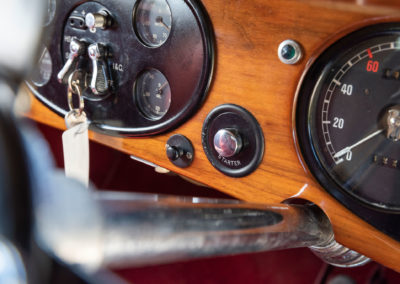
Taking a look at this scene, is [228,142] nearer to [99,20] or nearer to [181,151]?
[181,151]

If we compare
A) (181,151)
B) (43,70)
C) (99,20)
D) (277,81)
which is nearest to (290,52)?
(277,81)

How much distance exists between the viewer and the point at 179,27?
50.0 inches

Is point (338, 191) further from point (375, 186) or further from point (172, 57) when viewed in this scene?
point (172, 57)

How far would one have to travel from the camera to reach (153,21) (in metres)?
1.34

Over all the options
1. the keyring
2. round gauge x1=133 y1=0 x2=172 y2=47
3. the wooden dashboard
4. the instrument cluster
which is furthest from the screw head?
the keyring

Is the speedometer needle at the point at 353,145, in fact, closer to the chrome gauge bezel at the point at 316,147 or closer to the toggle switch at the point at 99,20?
the chrome gauge bezel at the point at 316,147

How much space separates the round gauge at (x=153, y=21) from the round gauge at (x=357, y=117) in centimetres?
43

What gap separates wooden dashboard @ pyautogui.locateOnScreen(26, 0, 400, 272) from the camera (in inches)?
39.6

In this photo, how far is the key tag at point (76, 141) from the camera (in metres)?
1.30

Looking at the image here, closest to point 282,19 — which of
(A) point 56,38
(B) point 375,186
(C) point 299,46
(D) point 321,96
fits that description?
(C) point 299,46

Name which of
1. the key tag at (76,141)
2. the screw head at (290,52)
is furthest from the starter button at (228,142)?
the key tag at (76,141)

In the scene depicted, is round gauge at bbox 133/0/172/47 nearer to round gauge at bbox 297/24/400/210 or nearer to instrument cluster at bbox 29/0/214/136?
instrument cluster at bbox 29/0/214/136

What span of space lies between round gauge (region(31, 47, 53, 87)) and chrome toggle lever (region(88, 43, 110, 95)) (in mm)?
262

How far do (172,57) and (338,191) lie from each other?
0.53 metres
